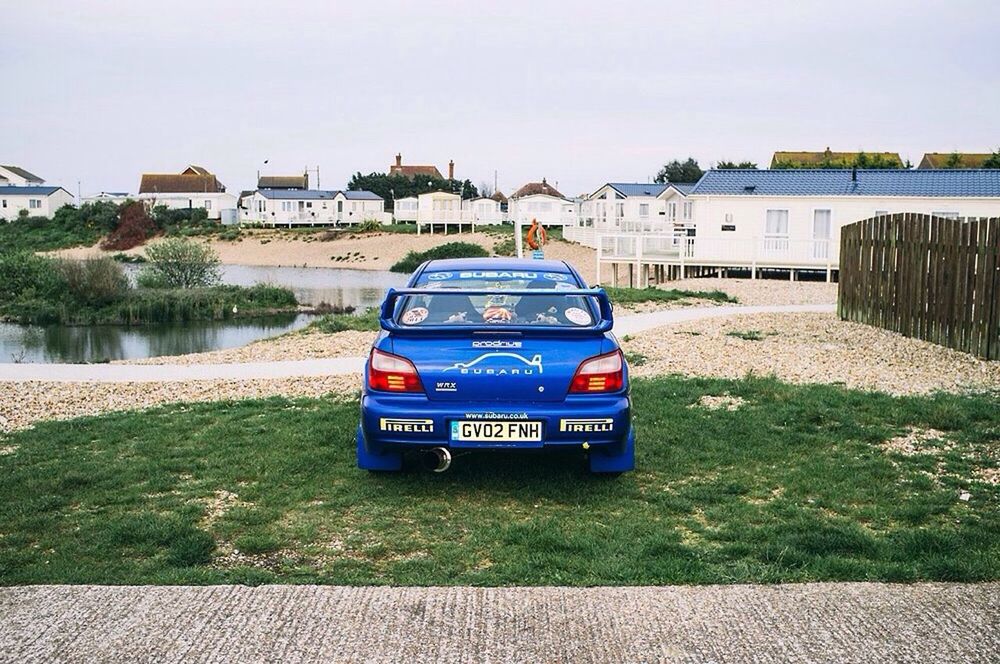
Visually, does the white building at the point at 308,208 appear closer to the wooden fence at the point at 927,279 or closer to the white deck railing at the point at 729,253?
the white deck railing at the point at 729,253

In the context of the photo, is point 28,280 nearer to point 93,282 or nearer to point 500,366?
point 93,282

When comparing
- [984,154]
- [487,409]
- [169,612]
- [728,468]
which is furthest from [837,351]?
[984,154]

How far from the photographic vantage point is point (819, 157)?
80312 millimetres

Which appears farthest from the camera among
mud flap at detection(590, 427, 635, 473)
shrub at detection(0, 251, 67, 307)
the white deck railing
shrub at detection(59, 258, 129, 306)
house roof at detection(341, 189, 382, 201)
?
house roof at detection(341, 189, 382, 201)

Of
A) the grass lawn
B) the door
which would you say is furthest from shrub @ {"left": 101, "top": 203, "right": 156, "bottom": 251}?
the grass lawn

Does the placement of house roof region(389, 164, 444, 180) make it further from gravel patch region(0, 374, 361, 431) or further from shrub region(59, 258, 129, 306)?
gravel patch region(0, 374, 361, 431)

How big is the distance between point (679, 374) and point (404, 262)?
46.9 m

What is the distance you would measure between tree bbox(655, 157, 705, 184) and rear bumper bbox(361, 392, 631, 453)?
74891mm

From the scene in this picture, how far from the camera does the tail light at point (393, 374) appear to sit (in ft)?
21.7

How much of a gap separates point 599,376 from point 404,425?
4.23ft

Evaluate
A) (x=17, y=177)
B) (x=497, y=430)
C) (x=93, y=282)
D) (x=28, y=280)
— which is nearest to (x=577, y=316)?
(x=497, y=430)

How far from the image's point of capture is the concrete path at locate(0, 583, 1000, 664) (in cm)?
431

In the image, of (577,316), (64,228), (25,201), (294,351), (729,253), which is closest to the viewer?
(577,316)

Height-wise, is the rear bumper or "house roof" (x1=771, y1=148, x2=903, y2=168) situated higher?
"house roof" (x1=771, y1=148, x2=903, y2=168)
